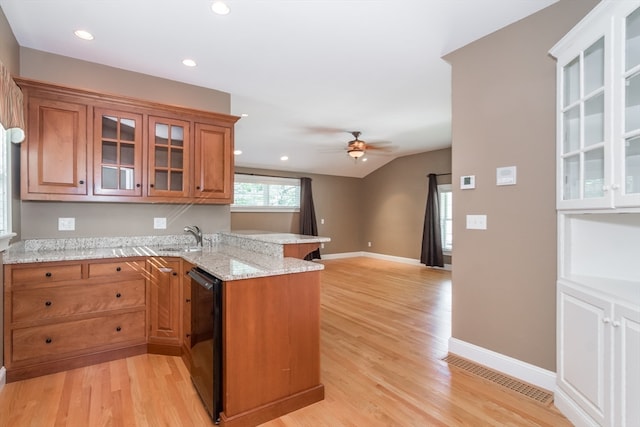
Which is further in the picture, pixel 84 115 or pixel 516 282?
pixel 84 115

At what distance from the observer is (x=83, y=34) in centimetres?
251

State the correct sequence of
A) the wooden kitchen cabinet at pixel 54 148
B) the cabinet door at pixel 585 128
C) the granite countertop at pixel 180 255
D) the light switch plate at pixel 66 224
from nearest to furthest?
1. the cabinet door at pixel 585 128
2. the granite countertop at pixel 180 255
3. the wooden kitchen cabinet at pixel 54 148
4. the light switch plate at pixel 66 224

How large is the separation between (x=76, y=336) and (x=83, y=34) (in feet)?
7.93

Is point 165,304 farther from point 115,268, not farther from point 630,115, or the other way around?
point 630,115

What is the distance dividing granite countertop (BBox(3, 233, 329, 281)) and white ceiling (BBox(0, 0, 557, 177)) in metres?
1.70

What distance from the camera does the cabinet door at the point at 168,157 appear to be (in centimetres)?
306

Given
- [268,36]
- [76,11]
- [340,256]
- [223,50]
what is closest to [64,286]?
[76,11]

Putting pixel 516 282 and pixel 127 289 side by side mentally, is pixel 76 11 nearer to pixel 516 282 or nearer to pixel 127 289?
pixel 127 289

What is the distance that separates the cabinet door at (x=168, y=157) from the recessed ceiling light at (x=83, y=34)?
29.6 inches

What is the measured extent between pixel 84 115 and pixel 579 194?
3.82 m

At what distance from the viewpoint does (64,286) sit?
2463mm

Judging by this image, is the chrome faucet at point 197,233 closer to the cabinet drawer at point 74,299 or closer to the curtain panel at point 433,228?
the cabinet drawer at point 74,299

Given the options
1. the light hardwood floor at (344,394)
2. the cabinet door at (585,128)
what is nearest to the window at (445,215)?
the light hardwood floor at (344,394)

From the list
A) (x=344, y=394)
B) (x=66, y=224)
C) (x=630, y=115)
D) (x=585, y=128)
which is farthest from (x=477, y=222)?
(x=66, y=224)
